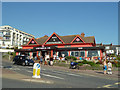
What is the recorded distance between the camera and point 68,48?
38719 mm

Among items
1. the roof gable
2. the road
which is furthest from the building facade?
the road

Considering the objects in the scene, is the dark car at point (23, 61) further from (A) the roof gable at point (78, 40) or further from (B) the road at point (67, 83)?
(A) the roof gable at point (78, 40)

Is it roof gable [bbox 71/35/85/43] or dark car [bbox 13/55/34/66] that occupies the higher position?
roof gable [bbox 71/35/85/43]

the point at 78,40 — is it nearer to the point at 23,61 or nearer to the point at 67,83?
the point at 23,61

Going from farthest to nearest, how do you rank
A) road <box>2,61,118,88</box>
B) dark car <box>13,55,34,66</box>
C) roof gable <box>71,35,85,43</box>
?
roof gable <box>71,35,85,43</box>
dark car <box>13,55,34,66</box>
road <box>2,61,118,88</box>

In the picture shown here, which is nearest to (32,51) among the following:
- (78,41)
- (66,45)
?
(66,45)

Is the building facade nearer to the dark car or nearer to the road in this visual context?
the dark car

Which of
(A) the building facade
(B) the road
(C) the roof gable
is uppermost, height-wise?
(C) the roof gable

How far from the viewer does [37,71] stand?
11.5 metres

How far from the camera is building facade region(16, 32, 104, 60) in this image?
120ft

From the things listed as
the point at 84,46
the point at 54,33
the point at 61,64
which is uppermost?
the point at 54,33

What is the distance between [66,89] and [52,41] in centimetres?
3477

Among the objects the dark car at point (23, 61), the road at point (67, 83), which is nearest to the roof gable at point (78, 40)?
the dark car at point (23, 61)

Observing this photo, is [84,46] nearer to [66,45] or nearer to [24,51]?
[66,45]
